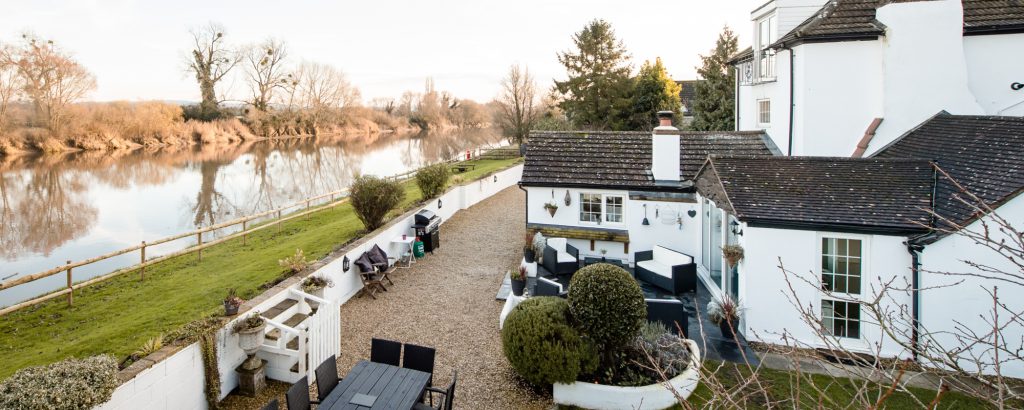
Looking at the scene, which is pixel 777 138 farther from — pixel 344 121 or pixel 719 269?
pixel 344 121

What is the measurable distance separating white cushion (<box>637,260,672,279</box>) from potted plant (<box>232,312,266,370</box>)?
315 inches

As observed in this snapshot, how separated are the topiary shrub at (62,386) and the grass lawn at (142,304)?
2437 mm

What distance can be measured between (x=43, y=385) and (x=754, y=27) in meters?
16.5

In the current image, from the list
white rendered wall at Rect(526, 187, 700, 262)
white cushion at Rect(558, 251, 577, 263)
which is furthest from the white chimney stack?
white cushion at Rect(558, 251, 577, 263)

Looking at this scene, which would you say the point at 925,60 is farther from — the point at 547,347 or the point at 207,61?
the point at 207,61

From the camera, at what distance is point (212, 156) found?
48250 millimetres

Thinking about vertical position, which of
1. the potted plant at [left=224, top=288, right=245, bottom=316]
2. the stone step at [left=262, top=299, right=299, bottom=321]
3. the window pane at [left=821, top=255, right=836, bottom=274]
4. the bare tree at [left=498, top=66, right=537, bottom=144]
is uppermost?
the bare tree at [left=498, top=66, right=537, bottom=144]

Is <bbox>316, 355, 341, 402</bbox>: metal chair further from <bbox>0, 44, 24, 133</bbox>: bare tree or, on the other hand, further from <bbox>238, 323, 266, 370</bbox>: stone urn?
<bbox>0, 44, 24, 133</bbox>: bare tree

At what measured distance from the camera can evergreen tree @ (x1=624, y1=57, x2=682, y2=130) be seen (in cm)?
3644

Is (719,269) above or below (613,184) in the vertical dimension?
below

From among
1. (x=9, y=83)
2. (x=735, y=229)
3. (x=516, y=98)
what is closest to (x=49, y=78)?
(x=9, y=83)

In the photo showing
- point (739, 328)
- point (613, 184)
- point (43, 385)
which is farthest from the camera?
point (613, 184)

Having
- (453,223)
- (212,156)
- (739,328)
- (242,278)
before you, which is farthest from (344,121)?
(739,328)

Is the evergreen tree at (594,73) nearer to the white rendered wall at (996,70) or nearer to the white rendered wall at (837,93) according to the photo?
the white rendered wall at (837,93)
